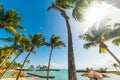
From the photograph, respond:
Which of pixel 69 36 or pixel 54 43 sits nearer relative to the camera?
pixel 69 36

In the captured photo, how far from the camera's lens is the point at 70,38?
11367 millimetres

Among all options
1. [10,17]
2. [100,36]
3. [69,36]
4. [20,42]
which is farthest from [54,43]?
[69,36]

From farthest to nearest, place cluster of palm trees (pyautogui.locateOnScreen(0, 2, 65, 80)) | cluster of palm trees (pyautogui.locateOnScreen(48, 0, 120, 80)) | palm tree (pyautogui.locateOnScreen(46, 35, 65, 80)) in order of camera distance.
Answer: palm tree (pyautogui.locateOnScreen(46, 35, 65, 80))
cluster of palm trees (pyautogui.locateOnScreen(0, 2, 65, 80))
cluster of palm trees (pyautogui.locateOnScreen(48, 0, 120, 80))

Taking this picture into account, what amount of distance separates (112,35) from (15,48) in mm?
18414

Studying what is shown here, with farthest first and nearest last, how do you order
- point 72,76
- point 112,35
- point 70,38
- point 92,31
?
point 92,31
point 112,35
point 70,38
point 72,76

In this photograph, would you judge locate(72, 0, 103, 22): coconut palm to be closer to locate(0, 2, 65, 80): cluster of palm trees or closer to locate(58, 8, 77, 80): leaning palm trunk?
locate(58, 8, 77, 80): leaning palm trunk

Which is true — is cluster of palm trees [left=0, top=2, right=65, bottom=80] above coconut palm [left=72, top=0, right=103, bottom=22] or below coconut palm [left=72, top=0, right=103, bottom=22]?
above

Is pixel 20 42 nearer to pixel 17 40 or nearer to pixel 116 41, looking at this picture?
pixel 17 40

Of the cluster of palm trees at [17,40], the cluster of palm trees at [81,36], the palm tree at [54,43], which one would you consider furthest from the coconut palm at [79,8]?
the palm tree at [54,43]

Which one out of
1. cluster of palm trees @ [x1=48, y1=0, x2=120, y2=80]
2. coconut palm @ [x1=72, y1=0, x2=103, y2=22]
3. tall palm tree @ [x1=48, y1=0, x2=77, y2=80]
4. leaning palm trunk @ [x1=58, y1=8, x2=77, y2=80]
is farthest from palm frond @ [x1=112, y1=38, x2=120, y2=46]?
coconut palm @ [x1=72, y1=0, x2=103, y2=22]

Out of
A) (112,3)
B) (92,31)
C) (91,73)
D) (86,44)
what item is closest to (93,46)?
(86,44)

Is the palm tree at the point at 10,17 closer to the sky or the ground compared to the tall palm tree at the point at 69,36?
closer to the sky

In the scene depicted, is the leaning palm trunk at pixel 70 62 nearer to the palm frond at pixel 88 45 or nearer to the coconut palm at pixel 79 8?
the coconut palm at pixel 79 8

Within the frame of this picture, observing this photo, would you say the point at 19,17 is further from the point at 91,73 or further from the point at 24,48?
the point at 24,48
